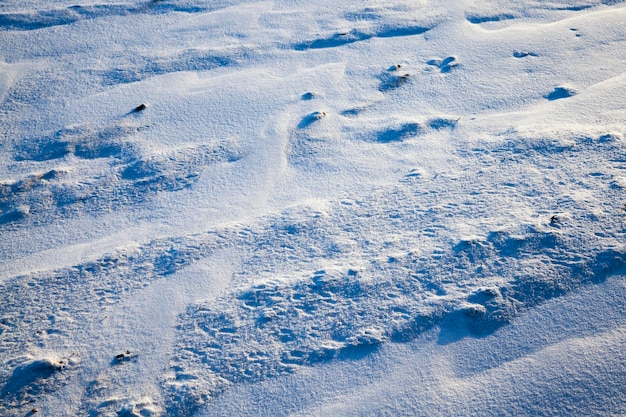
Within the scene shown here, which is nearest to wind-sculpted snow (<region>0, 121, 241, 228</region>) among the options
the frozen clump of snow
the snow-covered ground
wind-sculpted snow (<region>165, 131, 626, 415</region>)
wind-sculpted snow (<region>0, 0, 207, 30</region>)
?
the snow-covered ground

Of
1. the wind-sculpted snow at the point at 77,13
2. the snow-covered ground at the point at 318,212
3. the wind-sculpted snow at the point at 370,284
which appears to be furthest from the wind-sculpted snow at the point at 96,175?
the wind-sculpted snow at the point at 77,13

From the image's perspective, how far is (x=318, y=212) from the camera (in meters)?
1.56

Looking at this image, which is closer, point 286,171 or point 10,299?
point 10,299

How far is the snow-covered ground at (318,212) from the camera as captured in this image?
3.99ft

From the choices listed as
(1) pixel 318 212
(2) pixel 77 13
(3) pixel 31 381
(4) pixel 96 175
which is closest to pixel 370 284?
(1) pixel 318 212

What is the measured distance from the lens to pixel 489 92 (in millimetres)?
1939

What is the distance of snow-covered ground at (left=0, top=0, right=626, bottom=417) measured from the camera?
1.22 m

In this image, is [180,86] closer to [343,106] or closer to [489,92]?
[343,106]

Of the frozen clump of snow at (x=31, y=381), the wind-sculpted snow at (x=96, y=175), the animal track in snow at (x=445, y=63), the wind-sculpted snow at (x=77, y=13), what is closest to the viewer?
the frozen clump of snow at (x=31, y=381)

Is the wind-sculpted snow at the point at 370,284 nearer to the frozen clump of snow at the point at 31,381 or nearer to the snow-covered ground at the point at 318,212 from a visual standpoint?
the snow-covered ground at the point at 318,212

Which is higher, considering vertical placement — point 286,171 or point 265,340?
point 286,171

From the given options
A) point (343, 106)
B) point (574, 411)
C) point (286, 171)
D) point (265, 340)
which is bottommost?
point (574, 411)

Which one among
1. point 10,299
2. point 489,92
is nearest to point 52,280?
point 10,299

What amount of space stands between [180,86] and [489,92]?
1.20 m
